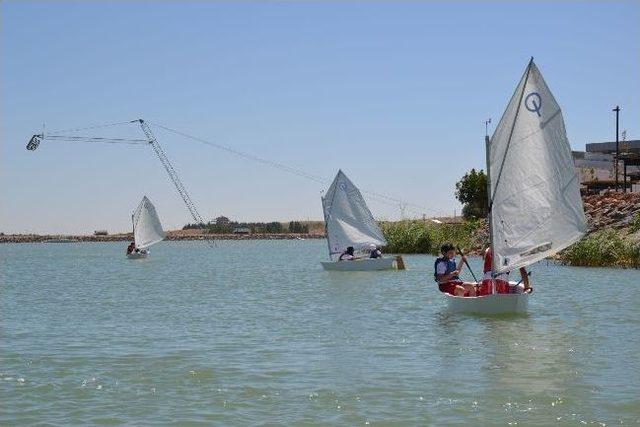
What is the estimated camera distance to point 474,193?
91.7m

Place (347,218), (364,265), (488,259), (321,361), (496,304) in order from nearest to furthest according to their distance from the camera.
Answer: (321,361), (496,304), (488,259), (364,265), (347,218)

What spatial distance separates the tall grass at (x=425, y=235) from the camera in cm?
7107

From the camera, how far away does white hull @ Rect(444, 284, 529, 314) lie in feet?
80.3

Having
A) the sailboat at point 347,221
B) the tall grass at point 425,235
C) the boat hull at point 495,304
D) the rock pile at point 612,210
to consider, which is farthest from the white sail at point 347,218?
the boat hull at point 495,304

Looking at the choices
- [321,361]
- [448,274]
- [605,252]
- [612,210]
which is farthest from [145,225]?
[321,361]

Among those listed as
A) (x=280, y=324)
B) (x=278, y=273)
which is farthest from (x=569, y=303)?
(x=278, y=273)

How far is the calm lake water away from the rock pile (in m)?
21.1

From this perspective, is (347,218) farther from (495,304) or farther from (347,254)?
(495,304)

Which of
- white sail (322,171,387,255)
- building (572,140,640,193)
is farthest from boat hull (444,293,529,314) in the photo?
building (572,140,640,193)

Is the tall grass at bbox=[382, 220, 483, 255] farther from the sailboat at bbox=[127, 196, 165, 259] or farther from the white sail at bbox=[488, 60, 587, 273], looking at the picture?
the white sail at bbox=[488, 60, 587, 273]

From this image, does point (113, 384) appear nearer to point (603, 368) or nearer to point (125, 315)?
point (603, 368)

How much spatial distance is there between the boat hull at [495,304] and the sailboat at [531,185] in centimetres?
10

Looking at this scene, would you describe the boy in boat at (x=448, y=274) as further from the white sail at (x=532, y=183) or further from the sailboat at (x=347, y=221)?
the sailboat at (x=347, y=221)

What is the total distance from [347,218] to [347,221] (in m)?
0.19
